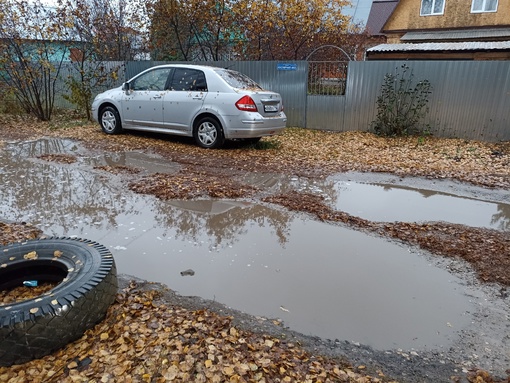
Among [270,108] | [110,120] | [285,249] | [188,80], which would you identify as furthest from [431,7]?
[285,249]

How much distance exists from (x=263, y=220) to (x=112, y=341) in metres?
2.51

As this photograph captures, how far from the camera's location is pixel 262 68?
11.6 m

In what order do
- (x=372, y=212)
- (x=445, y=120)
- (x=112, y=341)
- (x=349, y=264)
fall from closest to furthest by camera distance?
1. (x=112, y=341)
2. (x=349, y=264)
3. (x=372, y=212)
4. (x=445, y=120)

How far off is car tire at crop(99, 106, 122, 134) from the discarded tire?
672 cm

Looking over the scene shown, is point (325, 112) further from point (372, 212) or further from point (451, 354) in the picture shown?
point (451, 354)

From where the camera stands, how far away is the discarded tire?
2.20m

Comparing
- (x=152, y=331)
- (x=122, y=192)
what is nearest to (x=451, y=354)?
(x=152, y=331)

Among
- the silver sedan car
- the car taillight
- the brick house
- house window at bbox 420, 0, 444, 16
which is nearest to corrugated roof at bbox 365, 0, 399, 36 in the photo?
the brick house

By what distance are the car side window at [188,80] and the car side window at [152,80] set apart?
287 millimetres

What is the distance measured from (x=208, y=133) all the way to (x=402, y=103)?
5638 millimetres

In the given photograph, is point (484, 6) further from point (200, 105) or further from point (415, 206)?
point (415, 206)

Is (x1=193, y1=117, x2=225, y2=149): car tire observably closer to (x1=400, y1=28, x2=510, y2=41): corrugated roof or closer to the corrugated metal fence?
the corrugated metal fence

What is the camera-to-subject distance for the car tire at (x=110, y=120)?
367 inches

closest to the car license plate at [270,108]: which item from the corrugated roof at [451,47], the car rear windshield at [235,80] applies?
the car rear windshield at [235,80]
